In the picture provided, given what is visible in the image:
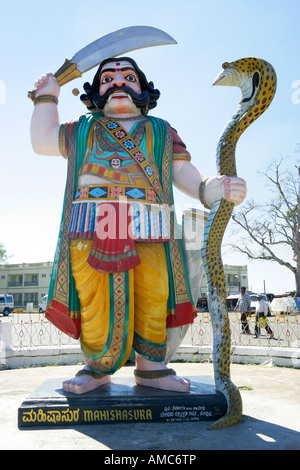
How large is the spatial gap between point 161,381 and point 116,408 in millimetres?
452

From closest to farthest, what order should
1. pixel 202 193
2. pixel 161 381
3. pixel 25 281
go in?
pixel 161 381
pixel 202 193
pixel 25 281

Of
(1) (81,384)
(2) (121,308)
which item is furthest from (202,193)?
(1) (81,384)

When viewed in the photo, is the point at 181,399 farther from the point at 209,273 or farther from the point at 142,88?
the point at 142,88

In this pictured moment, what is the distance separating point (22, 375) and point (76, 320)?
245 centimetres

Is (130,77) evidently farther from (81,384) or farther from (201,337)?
(201,337)

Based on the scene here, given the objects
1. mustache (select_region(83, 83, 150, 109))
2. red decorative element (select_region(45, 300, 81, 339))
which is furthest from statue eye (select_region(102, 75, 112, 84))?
red decorative element (select_region(45, 300, 81, 339))

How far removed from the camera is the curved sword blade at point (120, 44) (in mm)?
3430

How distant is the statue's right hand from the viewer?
336 cm

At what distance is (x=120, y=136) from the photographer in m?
3.15

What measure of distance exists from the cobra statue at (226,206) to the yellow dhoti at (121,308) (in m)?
0.37

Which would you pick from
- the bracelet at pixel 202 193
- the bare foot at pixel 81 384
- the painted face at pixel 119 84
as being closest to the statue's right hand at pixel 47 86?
the painted face at pixel 119 84

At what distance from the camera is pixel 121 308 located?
2.83 metres

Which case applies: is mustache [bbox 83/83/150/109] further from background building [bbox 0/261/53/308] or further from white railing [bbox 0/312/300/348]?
background building [bbox 0/261/53/308]
